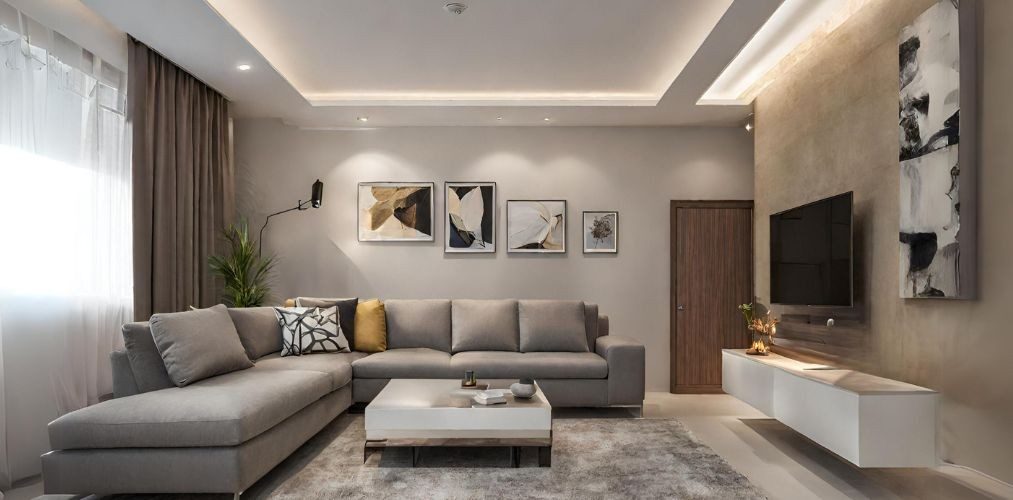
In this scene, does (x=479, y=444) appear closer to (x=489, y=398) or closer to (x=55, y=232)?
(x=489, y=398)

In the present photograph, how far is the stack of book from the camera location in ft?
11.5

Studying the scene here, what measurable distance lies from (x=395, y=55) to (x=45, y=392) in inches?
120

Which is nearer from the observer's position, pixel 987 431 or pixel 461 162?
pixel 987 431

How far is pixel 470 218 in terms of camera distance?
20.4ft

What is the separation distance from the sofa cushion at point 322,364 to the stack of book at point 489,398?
3.80 feet

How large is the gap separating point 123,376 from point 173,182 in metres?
1.82

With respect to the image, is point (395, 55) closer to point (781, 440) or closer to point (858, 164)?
point (858, 164)

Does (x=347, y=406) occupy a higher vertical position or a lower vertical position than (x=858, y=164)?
lower

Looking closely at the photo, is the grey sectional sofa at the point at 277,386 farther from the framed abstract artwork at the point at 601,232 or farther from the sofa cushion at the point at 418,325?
the framed abstract artwork at the point at 601,232

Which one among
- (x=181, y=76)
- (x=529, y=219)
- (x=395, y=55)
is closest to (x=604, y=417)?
(x=529, y=219)

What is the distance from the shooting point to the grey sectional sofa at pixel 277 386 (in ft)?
9.07

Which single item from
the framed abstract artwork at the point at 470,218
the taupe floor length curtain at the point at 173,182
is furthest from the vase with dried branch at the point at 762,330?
A: the taupe floor length curtain at the point at 173,182

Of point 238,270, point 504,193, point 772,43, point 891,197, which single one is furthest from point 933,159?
point 238,270

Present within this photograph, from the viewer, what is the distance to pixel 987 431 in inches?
117
